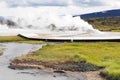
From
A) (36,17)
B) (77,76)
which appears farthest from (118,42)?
(36,17)

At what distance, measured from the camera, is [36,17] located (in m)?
153

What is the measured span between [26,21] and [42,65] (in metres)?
112

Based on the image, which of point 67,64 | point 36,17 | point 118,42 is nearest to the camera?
point 67,64

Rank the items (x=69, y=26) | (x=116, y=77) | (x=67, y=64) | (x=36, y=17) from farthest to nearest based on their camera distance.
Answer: (x=36, y=17) → (x=69, y=26) → (x=67, y=64) → (x=116, y=77)

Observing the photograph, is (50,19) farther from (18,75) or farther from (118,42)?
(18,75)

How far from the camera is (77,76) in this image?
40312mm

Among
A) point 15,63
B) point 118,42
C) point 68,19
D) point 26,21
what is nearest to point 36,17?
point 26,21

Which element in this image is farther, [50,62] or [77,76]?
[50,62]

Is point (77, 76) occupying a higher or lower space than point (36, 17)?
lower

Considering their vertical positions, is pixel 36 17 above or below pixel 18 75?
above

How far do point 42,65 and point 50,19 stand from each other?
9735 centimetres

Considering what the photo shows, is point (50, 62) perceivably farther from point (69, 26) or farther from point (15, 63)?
point (69, 26)

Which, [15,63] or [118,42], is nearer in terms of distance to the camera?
[15,63]

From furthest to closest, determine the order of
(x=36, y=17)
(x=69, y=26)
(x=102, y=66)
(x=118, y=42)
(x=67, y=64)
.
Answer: (x=36, y=17) < (x=69, y=26) < (x=118, y=42) < (x=67, y=64) < (x=102, y=66)
